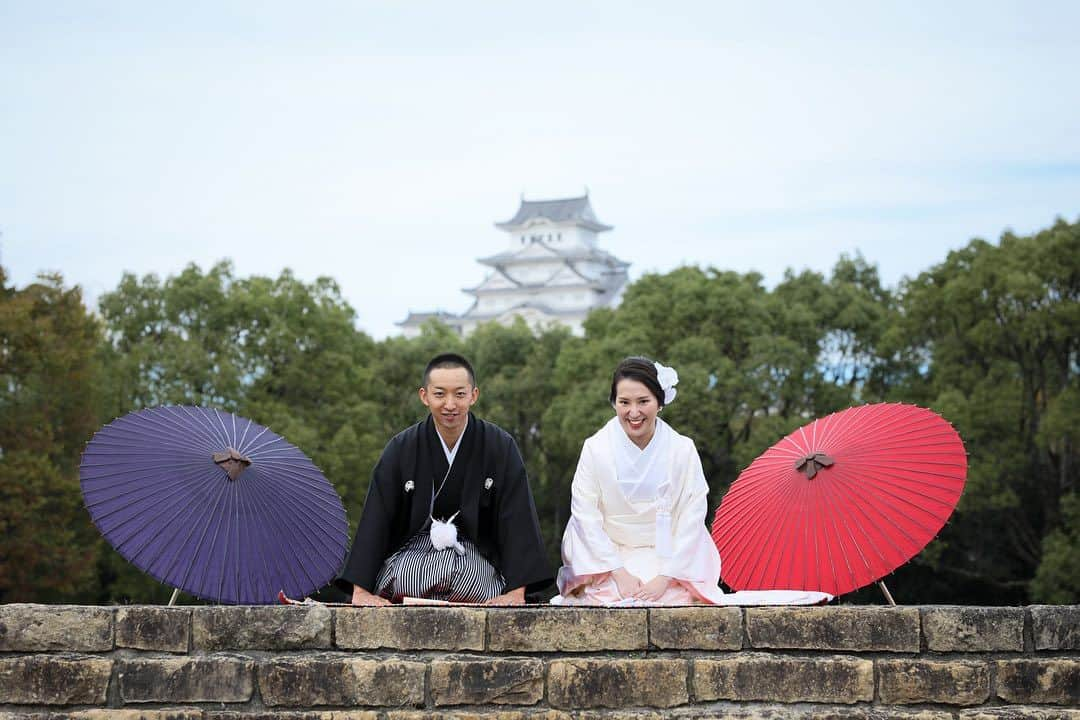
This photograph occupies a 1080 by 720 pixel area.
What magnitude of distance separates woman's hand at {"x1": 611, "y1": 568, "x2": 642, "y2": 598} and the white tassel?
75 cm

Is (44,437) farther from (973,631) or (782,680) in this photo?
(973,631)

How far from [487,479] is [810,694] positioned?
1.85m

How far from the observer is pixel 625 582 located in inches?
254

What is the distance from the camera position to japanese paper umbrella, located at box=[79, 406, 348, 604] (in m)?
6.28

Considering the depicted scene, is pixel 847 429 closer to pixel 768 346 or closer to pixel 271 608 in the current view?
pixel 271 608

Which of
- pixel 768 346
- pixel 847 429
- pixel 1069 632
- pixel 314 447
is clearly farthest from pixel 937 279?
pixel 1069 632

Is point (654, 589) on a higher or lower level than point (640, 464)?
lower

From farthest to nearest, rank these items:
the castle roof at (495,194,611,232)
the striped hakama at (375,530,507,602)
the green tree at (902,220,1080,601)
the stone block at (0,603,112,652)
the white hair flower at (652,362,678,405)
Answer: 1. the castle roof at (495,194,611,232)
2. the green tree at (902,220,1080,601)
3. the white hair flower at (652,362,678,405)
4. the striped hakama at (375,530,507,602)
5. the stone block at (0,603,112,652)

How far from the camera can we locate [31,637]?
5215 mm

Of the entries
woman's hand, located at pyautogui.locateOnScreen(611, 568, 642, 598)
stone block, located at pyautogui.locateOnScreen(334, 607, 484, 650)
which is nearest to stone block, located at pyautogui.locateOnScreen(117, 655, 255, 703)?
stone block, located at pyautogui.locateOnScreen(334, 607, 484, 650)

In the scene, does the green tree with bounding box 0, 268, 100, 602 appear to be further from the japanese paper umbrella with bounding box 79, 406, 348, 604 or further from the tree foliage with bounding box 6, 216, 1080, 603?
the japanese paper umbrella with bounding box 79, 406, 348, 604

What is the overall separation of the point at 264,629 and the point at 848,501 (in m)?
2.96

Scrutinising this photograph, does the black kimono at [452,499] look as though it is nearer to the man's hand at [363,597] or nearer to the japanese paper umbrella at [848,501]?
the man's hand at [363,597]

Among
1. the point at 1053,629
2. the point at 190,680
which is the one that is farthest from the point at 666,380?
the point at 190,680
